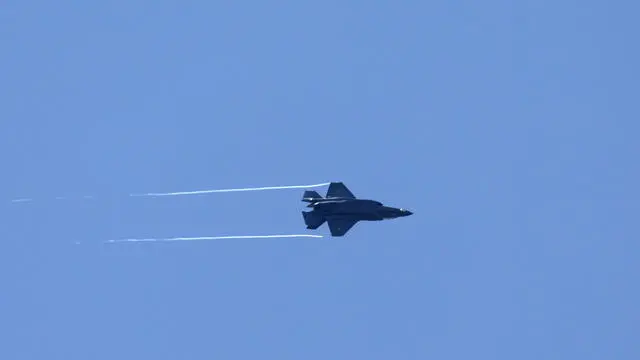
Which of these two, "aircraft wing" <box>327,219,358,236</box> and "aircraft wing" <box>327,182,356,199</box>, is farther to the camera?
"aircraft wing" <box>327,182,356,199</box>

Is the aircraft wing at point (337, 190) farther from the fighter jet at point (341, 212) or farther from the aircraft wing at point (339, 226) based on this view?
the aircraft wing at point (339, 226)

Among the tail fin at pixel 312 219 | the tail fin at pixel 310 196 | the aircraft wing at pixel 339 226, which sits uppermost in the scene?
the tail fin at pixel 310 196

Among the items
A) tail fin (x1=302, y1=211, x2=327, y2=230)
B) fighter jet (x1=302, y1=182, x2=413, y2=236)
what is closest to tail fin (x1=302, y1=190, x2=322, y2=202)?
fighter jet (x1=302, y1=182, x2=413, y2=236)

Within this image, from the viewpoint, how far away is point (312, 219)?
38.7 metres

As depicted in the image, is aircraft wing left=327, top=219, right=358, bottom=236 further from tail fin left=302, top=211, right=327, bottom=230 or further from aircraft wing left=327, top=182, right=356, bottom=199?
aircraft wing left=327, top=182, right=356, bottom=199

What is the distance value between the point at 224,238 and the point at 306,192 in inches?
259

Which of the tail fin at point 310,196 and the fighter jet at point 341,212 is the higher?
the tail fin at point 310,196

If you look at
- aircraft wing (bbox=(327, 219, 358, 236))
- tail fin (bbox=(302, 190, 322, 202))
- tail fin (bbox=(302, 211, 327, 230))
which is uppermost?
tail fin (bbox=(302, 190, 322, 202))

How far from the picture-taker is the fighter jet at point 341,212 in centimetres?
3825

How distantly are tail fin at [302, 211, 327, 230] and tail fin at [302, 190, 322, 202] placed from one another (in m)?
0.91

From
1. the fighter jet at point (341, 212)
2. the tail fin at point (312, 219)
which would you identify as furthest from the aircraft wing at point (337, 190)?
the tail fin at point (312, 219)

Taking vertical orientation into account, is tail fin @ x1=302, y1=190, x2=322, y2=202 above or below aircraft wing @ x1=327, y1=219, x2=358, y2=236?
above

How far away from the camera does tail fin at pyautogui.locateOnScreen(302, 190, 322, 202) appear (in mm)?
38312

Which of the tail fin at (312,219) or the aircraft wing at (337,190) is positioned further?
the aircraft wing at (337,190)
